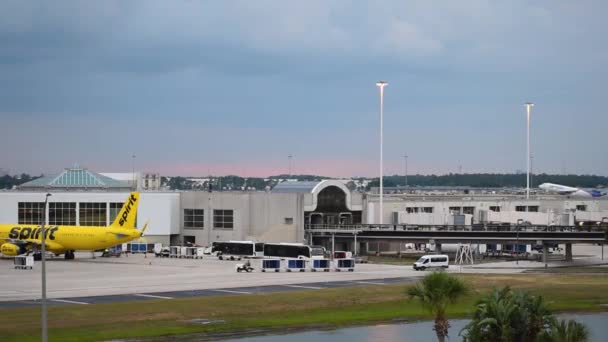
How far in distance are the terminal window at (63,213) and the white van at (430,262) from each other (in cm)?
5360

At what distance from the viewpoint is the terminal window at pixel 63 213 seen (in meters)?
147

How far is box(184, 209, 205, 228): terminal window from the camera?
5960 inches

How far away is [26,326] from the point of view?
66.8 m

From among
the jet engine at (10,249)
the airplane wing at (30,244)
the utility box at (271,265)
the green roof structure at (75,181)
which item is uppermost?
the green roof structure at (75,181)

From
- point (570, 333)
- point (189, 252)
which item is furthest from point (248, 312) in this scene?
point (189, 252)

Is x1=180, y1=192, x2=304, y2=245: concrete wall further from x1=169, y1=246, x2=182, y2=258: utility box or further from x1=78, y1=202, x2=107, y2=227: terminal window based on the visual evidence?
x1=169, y1=246, x2=182, y2=258: utility box

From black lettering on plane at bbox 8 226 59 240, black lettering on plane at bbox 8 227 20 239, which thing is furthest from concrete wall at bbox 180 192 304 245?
black lettering on plane at bbox 8 227 20 239

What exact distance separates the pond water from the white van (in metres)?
41.9

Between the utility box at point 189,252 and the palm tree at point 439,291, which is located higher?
the palm tree at point 439,291

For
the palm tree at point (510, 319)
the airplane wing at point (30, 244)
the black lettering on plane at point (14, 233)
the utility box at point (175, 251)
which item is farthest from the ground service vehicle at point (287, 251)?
the palm tree at point (510, 319)

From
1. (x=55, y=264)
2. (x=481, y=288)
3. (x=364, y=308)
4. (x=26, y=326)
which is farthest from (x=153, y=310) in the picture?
(x=55, y=264)

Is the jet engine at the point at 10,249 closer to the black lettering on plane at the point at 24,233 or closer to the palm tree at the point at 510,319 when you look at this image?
the black lettering on plane at the point at 24,233

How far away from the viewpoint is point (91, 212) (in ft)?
486

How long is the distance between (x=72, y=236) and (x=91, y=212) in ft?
68.5
